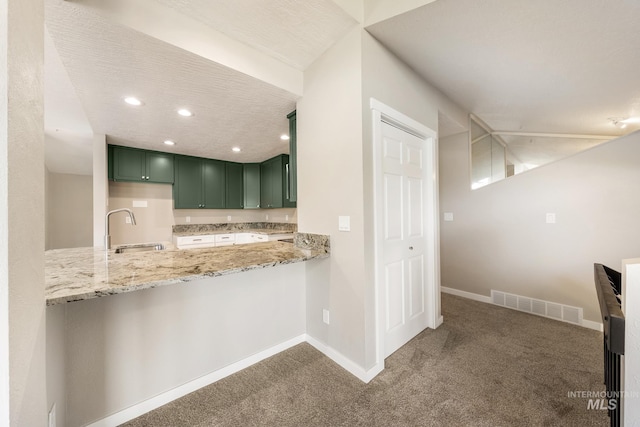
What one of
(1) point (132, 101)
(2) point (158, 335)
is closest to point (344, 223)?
(2) point (158, 335)

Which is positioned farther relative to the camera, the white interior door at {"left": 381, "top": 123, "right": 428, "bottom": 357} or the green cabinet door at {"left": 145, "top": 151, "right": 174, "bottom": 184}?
the green cabinet door at {"left": 145, "top": 151, "right": 174, "bottom": 184}

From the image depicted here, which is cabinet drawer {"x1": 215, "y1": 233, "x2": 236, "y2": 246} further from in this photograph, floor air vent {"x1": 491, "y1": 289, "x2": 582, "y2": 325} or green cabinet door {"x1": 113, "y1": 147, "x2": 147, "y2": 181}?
floor air vent {"x1": 491, "y1": 289, "x2": 582, "y2": 325}

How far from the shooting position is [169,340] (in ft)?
4.99

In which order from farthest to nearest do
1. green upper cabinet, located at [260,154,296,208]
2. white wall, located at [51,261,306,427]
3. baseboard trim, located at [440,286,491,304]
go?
green upper cabinet, located at [260,154,296,208] → baseboard trim, located at [440,286,491,304] → white wall, located at [51,261,306,427]

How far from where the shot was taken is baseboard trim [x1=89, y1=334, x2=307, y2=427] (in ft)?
4.40

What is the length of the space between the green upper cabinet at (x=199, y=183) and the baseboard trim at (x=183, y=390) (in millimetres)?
3430

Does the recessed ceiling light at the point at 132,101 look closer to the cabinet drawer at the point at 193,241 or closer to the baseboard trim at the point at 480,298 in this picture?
the cabinet drawer at the point at 193,241

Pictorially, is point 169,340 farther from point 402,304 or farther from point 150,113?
point 150,113

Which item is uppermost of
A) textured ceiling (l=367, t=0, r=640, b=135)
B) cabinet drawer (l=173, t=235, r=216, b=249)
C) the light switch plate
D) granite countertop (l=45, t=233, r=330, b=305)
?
textured ceiling (l=367, t=0, r=640, b=135)

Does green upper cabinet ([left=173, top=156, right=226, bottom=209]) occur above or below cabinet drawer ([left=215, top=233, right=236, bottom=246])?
above

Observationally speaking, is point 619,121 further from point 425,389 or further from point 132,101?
point 132,101

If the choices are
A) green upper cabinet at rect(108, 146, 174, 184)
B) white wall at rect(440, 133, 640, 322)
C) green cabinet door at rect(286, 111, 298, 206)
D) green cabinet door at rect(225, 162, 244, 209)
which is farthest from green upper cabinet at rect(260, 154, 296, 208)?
white wall at rect(440, 133, 640, 322)

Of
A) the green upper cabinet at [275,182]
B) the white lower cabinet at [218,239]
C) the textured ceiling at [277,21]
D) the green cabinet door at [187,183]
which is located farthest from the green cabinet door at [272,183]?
the textured ceiling at [277,21]

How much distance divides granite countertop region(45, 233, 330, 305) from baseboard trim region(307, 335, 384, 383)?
2.59 ft
